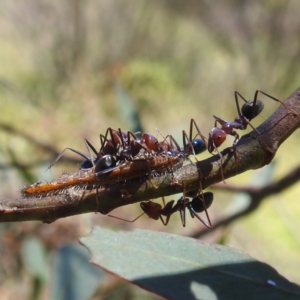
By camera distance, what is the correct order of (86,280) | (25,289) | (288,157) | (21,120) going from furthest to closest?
(21,120) < (288,157) < (25,289) < (86,280)

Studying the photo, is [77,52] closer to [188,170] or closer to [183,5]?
[183,5]

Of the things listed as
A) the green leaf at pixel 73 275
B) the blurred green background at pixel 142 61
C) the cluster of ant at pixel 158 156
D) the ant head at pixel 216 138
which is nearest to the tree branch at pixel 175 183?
the cluster of ant at pixel 158 156

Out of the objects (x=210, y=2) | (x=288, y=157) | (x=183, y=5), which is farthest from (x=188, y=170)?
(x=183, y=5)

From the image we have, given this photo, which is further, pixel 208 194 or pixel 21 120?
pixel 21 120

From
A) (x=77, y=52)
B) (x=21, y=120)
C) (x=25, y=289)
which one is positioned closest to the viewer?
(x=25, y=289)

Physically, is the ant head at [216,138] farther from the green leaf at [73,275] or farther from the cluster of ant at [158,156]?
the green leaf at [73,275]

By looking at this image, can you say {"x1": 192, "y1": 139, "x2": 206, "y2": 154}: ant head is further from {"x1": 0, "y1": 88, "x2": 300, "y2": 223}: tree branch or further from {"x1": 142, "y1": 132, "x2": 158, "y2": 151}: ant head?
{"x1": 0, "y1": 88, "x2": 300, "y2": 223}: tree branch

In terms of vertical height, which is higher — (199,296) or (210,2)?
(210,2)
